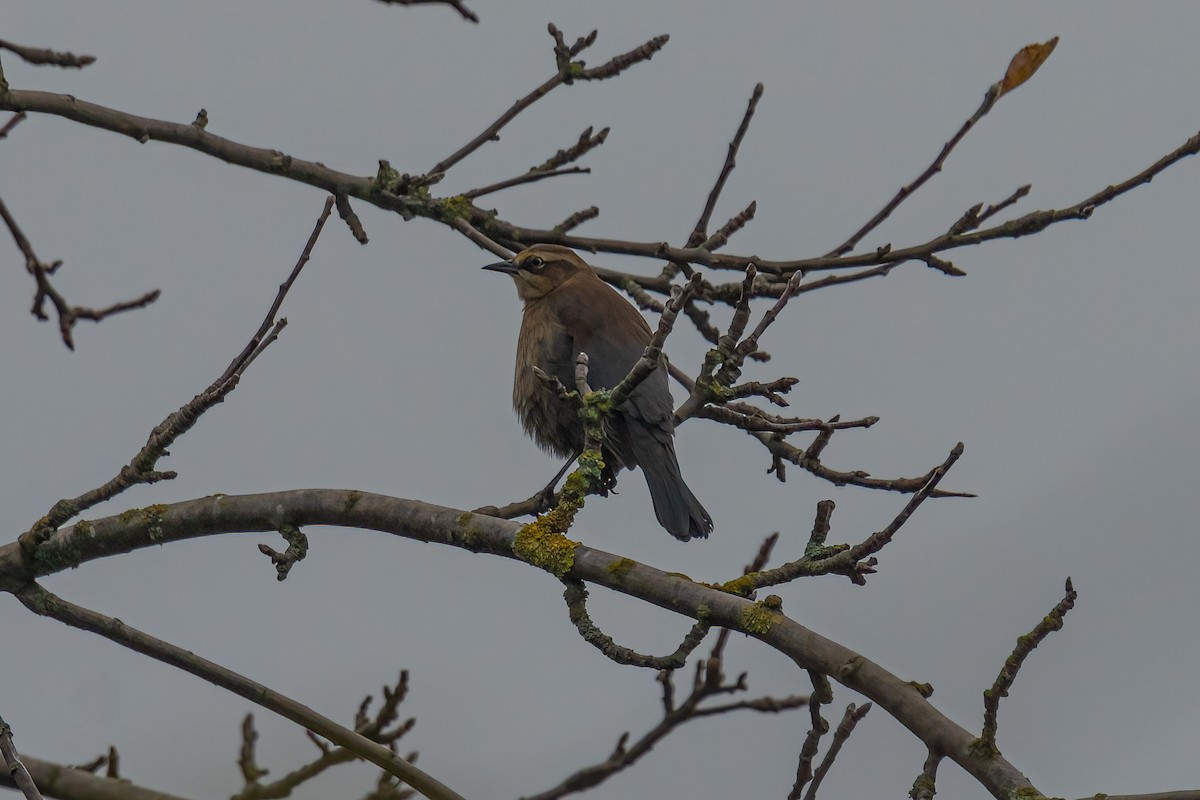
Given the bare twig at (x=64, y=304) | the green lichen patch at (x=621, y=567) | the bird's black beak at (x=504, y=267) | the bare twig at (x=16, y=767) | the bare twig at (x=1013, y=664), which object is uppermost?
the bird's black beak at (x=504, y=267)

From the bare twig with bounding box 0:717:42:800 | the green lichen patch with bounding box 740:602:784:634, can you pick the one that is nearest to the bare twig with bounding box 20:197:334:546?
the bare twig with bounding box 0:717:42:800

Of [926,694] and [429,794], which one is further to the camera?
[429,794]

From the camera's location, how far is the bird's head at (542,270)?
22.1 ft

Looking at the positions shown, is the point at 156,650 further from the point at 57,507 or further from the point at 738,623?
the point at 738,623

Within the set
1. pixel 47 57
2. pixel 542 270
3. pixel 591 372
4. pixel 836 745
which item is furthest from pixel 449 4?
pixel 542 270

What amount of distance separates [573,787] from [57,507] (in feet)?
6.21

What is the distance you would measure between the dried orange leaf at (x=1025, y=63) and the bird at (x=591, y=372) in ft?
5.03

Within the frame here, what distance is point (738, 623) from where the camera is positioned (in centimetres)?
297

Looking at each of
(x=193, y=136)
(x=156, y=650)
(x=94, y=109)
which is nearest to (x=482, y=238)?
(x=193, y=136)

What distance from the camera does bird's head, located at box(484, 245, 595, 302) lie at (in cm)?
673

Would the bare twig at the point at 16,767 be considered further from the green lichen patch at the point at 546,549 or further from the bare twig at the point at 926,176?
the bare twig at the point at 926,176

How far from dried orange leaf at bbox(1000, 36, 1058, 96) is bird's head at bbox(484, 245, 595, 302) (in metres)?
2.86

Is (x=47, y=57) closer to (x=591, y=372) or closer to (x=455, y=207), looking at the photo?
(x=455, y=207)

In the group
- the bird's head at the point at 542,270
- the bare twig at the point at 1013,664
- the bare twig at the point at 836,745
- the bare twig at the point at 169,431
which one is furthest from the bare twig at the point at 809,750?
the bird's head at the point at 542,270
